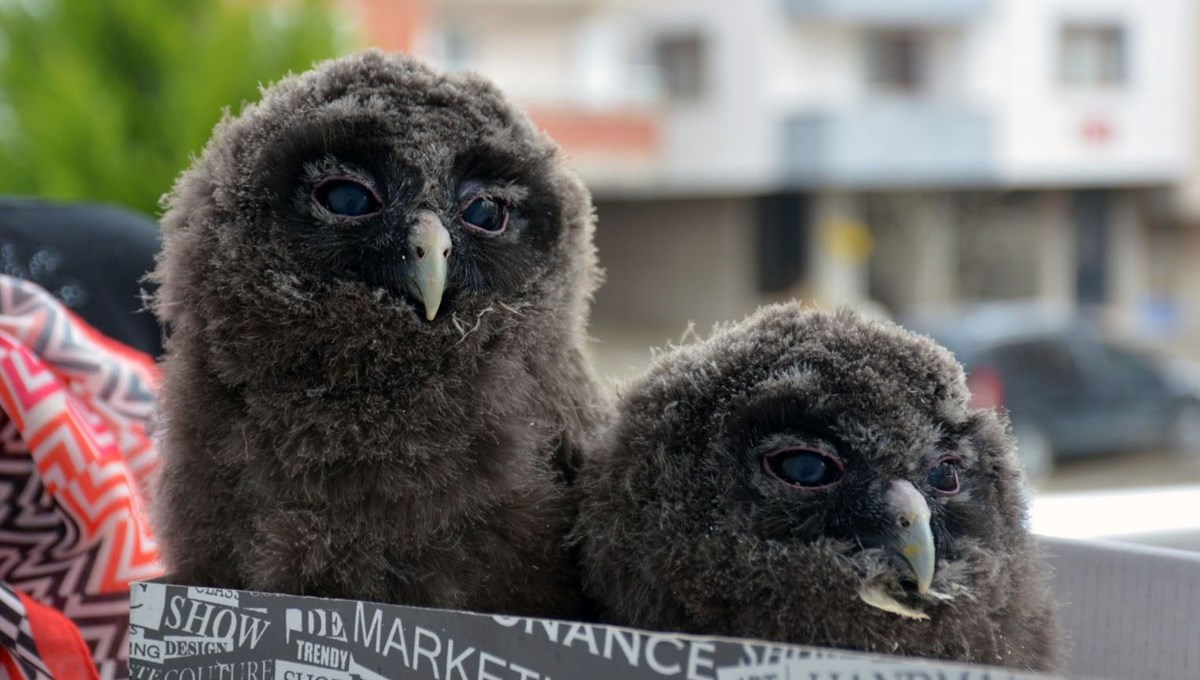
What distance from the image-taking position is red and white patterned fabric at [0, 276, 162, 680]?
879mm

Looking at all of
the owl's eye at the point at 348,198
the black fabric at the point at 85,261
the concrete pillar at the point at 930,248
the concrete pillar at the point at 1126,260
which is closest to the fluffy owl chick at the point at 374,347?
the owl's eye at the point at 348,198

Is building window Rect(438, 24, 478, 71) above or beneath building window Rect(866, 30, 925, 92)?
beneath

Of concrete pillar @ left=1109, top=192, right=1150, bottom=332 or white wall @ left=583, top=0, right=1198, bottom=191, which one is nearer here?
white wall @ left=583, top=0, right=1198, bottom=191

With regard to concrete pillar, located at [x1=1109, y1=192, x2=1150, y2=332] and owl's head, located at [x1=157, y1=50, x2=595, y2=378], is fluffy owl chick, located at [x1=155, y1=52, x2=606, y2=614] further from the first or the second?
concrete pillar, located at [x1=1109, y1=192, x2=1150, y2=332]

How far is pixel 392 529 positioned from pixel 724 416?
21 cm

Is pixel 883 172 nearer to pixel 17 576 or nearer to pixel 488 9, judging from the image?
pixel 488 9

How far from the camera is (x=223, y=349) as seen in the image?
2.35 feet

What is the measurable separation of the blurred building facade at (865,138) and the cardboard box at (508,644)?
27.1 ft

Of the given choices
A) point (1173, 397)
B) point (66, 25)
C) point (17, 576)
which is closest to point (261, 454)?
point (17, 576)

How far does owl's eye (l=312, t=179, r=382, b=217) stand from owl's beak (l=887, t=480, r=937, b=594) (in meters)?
0.33

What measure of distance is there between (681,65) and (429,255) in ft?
34.0

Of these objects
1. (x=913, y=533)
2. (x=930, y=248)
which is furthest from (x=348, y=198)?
(x=930, y=248)

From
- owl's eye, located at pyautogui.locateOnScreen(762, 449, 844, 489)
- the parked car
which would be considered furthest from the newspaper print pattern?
the parked car

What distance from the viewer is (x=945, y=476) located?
0.64m
